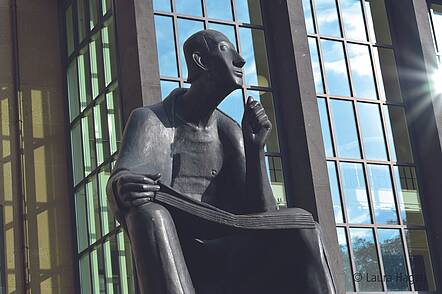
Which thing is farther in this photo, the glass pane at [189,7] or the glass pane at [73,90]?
the glass pane at [73,90]

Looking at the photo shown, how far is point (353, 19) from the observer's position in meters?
24.2

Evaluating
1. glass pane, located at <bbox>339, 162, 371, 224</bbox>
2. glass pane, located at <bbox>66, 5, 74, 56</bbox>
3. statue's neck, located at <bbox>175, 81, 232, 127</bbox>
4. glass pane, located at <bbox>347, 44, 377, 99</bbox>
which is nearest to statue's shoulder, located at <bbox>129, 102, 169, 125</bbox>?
statue's neck, located at <bbox>175, 81, 232, 127</bbox>

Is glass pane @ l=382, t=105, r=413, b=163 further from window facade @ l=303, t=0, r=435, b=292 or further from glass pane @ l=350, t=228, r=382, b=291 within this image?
glass pane @ l=350, t=228, r=382, b=291

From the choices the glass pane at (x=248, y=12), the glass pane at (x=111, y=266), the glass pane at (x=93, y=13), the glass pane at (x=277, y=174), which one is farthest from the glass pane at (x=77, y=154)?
the glass pane at (x=277, y=174)

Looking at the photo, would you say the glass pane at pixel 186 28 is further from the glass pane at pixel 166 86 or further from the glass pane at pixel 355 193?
the glass pane at pixel 355 193

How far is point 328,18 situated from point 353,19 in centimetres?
83

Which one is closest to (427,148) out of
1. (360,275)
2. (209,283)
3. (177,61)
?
(360,275)

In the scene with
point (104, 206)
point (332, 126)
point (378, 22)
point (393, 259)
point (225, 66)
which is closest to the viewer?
point (225, 66)

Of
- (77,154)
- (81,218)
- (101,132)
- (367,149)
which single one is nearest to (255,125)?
(367,149)

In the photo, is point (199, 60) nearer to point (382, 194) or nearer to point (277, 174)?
point (277, 174)

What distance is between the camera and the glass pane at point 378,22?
24609 millimetres

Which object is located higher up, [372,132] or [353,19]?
[353,19]

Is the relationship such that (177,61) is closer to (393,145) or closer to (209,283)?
(393,145)

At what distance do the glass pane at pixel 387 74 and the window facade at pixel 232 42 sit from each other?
335 cm
